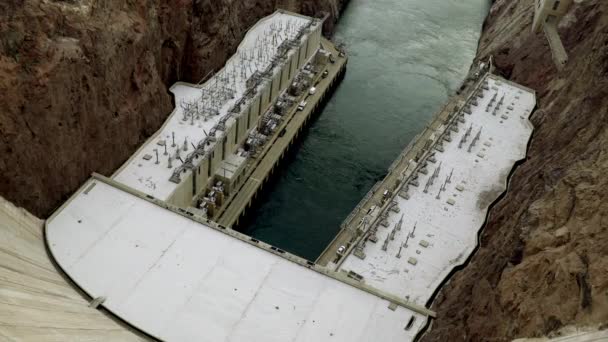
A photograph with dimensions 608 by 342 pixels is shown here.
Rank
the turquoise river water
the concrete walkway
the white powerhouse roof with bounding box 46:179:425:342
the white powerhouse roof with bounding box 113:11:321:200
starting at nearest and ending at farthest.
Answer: the white powerhouse roof with bounding box 46:179:425:342 < the white powerhouse roof with bounding box 113:11:321:200 < the concrete walkway < the turquoise river water

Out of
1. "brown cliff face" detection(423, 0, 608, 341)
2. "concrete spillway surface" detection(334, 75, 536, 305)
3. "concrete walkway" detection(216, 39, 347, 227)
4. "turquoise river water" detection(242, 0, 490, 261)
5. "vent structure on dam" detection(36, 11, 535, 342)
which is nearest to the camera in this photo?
"brown cliff face" detection(423, 0, 608, 341)

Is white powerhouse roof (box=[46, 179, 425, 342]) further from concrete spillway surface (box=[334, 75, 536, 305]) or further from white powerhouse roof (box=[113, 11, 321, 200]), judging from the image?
white powerhouse roof (box=[113, 11, 321, 200])

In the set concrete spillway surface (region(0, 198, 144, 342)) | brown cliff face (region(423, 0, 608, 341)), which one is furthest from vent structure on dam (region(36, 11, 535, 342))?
brown cliff face (region(423, 0, 608, 341))

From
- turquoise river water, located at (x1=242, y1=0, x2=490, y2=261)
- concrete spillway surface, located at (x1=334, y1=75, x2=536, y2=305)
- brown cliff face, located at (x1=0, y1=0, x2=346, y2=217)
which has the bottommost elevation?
turquoise river water, located at (x1=242, y1=0, x2=490, y2=261)

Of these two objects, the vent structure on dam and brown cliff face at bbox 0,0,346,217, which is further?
brown cliff face at bbox 0,0,346,217

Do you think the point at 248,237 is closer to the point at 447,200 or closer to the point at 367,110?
the point at 447,200

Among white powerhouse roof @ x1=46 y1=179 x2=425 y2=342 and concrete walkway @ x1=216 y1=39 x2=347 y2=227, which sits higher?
white powerhouse roof @ x1=46 y1=179 x2=425 y2=342

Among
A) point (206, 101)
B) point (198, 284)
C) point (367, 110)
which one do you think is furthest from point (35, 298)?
point (367, 110)
